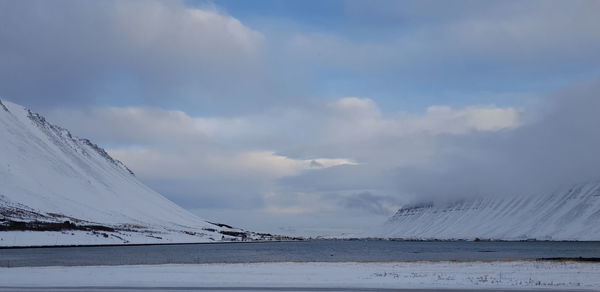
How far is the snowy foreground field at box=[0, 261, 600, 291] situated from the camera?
4956 centimetres

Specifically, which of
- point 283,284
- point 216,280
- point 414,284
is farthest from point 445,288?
point 216,280

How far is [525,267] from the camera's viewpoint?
67250 mm

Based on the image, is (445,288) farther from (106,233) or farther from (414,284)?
(106,233)

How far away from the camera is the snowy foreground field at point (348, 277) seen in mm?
49562

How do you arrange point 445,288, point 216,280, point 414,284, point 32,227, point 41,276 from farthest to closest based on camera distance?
point 32,227 < point 41,276 < point 216,280 < point 414,284 < point 445,288

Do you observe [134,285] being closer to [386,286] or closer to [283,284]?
[283,284]

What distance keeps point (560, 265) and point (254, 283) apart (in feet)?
124

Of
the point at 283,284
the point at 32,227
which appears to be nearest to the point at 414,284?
the point at 283,284

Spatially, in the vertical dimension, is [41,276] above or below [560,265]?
below

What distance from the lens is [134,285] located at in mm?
49000

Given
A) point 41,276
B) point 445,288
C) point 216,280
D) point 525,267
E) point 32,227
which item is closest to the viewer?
point 445,288

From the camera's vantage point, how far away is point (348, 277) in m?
56.8

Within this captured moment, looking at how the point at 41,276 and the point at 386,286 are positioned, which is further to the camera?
the point at 41,276

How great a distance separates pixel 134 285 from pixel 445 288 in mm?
24602
